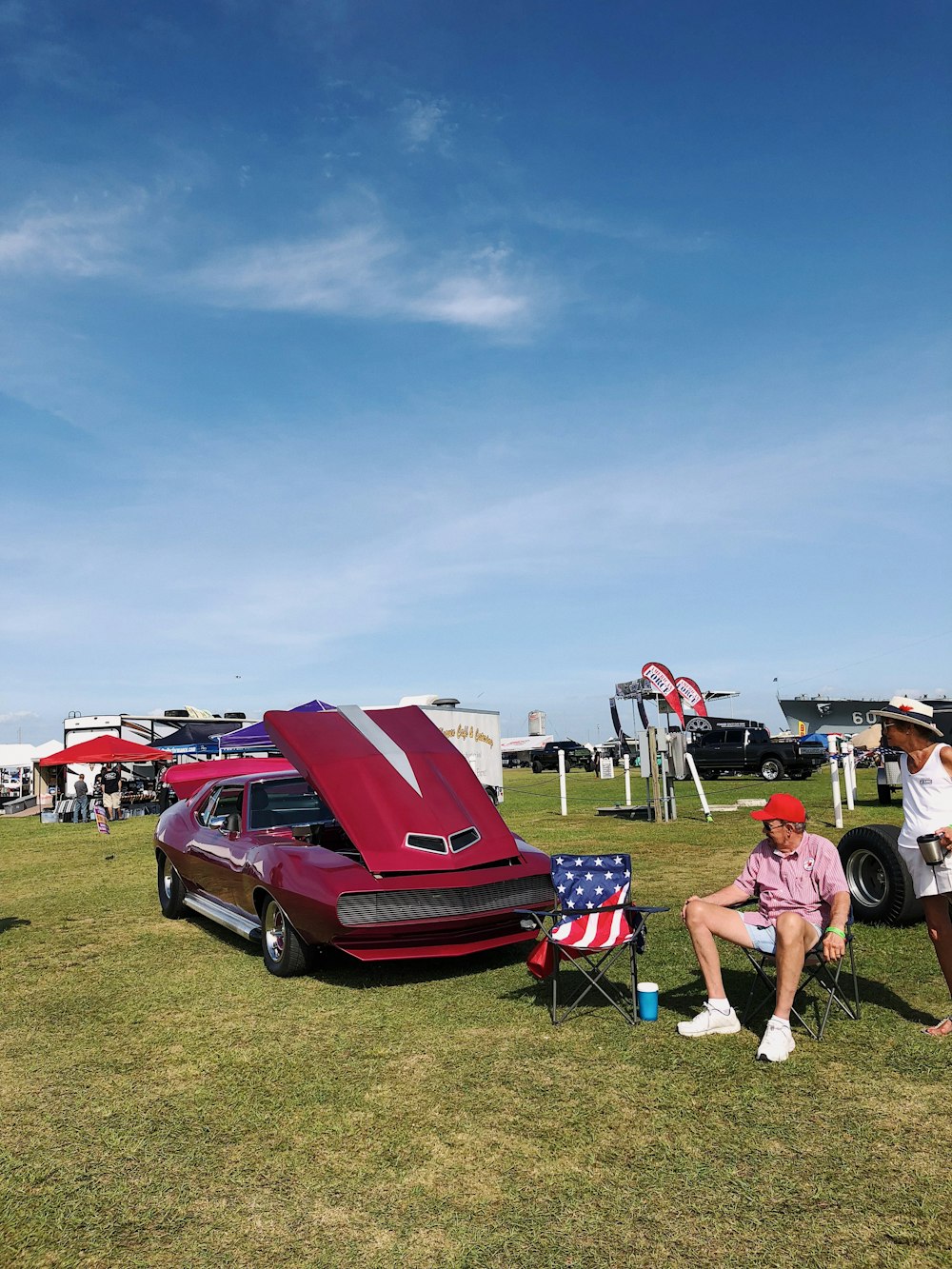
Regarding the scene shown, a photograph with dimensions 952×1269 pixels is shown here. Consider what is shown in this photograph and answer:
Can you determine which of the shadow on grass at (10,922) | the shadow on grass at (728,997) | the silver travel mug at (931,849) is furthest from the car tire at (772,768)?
the silver travel mug at (931,849)

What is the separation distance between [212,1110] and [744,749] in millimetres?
28408

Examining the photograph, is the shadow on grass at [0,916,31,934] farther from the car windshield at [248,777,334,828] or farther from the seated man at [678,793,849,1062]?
the seated man at [678,793,849,1062]

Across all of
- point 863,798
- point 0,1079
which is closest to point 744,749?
point 863,798

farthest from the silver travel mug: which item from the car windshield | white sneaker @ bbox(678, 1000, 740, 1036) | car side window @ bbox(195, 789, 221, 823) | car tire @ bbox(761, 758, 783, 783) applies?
car tire @ bbox(761, 758, 783, 783)

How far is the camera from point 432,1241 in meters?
3.23

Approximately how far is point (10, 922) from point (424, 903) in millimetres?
5643

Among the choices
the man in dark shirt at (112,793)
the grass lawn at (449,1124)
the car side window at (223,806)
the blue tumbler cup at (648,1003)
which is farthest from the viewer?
the man in dark shirt at (112,793)

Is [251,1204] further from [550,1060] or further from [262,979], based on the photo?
[262,979]

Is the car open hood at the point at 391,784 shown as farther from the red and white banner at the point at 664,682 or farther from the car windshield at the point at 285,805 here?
the red and white banner at the point at 664,682

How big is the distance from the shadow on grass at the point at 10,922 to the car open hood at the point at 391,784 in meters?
4.01

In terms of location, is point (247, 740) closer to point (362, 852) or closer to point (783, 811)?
point (362, 852)

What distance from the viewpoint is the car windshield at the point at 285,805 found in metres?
7.72

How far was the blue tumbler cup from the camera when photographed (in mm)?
5547

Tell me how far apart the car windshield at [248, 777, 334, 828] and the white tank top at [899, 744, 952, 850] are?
171 inches
